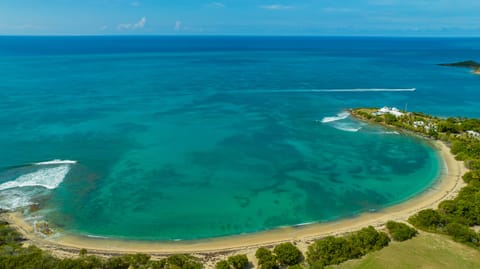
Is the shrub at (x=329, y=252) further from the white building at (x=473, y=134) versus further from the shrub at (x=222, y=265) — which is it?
the white building at (x=473, y=134)

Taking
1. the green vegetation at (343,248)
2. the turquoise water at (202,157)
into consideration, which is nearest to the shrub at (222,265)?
→ the turquoise water at (202,157)

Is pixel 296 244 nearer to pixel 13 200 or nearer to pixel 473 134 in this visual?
pixel 13 200

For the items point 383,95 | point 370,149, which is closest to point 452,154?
point 370,149

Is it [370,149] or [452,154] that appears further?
[370,149]

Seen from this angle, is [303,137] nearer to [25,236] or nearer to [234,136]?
[234,136]

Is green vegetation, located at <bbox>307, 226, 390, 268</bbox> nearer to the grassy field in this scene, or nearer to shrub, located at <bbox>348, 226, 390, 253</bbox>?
shrub, located at <bbox>348, 226, 390, 253</bbox>

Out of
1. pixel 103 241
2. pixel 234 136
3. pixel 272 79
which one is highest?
pixel 272 79

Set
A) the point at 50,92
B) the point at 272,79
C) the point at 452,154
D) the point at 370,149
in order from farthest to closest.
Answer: the point at 272,79, the point at 50,92, the point at 370,149, the point at 452,154
